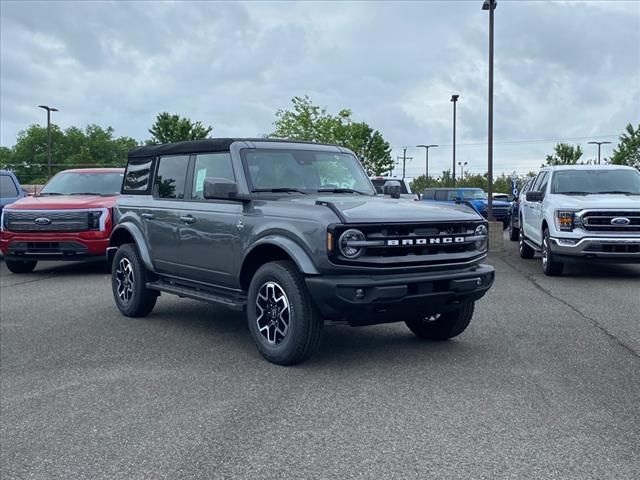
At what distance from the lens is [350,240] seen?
5.44 m

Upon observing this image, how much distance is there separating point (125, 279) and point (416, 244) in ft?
13.0

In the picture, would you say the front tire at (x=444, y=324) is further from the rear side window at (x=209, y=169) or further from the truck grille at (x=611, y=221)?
the truck grille at (x=611, y=221)

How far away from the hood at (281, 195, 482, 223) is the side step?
1.01m

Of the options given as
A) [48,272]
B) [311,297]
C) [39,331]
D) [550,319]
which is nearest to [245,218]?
[311,297]

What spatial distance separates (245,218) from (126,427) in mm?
2324

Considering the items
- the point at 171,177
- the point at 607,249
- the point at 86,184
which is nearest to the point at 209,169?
the point at 171,177

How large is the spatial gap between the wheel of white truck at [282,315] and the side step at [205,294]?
11.4 inches

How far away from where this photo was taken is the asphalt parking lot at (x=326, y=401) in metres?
3.84

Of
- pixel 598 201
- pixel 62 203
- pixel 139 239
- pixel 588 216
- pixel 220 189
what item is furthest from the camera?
pixel 62 203

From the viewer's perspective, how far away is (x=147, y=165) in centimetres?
823

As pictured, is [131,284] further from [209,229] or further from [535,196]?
[535,196]

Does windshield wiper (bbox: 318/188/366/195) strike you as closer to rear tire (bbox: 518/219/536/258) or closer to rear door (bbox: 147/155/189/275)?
rear door (bbox: 147/155/189/275)

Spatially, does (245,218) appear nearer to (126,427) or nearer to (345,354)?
(345,354)

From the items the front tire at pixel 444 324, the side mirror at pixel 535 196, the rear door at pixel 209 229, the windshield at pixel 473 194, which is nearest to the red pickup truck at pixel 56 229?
the rear door at pixel 209 229
